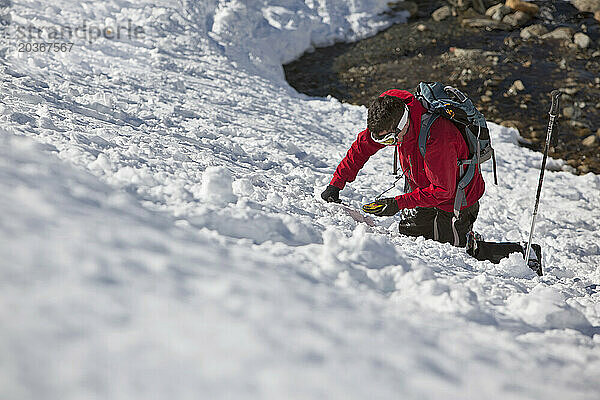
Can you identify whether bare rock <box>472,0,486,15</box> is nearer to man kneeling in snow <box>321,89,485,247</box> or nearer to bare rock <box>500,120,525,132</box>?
Answer: bare rock <box>500,120,525,132</box>

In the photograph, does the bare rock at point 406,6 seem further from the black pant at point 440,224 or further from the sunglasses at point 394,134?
the sunglasses at point 394,134

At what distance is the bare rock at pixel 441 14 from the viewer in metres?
13.3

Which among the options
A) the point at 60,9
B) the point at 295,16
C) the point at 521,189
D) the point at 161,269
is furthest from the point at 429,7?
the point at 161,269

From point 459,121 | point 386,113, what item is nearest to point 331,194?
point 386,113

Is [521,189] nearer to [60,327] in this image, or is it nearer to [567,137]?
[567,137]

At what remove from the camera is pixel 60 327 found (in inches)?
73.8

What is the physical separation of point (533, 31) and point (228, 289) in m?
13.3

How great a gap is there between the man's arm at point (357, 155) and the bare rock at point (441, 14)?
1098cm

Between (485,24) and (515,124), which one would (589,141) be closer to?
(515,124)

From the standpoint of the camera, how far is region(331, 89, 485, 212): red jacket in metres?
3.43

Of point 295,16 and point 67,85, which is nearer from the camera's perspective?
point 67,85

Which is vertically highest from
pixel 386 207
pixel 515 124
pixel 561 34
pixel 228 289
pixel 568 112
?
pixel 561 34

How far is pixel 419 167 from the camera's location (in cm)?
376

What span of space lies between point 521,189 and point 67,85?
6352 millimetres
